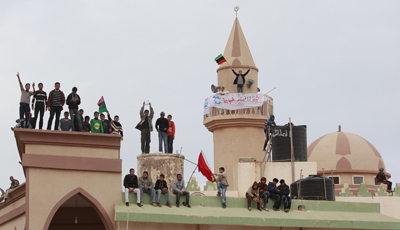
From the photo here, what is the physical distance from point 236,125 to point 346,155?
9.70 meters

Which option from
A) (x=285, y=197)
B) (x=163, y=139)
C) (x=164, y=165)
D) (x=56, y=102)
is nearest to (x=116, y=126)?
(x=56, y=102)

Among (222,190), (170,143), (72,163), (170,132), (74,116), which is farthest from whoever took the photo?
(170,143)

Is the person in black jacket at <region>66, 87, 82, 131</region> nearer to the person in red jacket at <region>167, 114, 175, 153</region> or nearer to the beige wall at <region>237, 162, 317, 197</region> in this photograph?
the person in red jacket at <region>167, 114, 175, 153</region>

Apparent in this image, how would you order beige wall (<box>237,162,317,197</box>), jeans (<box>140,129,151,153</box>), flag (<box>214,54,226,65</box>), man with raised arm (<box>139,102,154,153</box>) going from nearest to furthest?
man with raised arm (<box>139,102,154,153</box>), jeans (<box>140,129,151,153</box>), beige wall (<box>237,162,317,197</box>), flag (<box>214,54,226,65</box>)

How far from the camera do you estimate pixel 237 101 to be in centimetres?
4272

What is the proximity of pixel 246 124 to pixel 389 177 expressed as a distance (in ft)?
41.7

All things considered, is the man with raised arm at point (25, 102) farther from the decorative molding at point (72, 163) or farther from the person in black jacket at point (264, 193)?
the person in black jacket at point (264, 193)

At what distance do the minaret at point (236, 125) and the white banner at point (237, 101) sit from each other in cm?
28

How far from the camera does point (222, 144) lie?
4322 cm

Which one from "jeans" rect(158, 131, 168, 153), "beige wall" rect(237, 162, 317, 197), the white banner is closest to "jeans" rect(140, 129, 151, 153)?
"jeans" rect(158, 131, 168, 153)

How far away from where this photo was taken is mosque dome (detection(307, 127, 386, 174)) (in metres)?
49.2

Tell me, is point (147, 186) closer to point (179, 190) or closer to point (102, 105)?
point (179, 190)

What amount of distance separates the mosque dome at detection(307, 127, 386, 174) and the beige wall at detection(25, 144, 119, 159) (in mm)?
23987

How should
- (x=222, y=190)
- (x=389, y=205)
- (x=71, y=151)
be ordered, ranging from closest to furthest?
(x=71, y=151) → (x=222, y=190) → (x=389, y=205)
